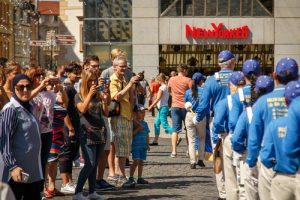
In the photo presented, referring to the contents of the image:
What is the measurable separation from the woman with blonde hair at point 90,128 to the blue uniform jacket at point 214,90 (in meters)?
1.64

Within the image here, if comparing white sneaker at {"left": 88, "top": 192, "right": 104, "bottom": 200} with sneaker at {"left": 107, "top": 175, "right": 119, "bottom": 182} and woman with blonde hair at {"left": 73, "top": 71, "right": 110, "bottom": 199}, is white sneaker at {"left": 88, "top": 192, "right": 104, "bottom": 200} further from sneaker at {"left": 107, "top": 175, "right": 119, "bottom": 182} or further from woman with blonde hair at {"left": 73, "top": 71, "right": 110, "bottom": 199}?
sneaker at {"left": 107, "top": 175, "right": 119, "bottom": 182}

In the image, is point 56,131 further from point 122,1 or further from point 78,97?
point 122,1

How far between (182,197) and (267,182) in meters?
4.52

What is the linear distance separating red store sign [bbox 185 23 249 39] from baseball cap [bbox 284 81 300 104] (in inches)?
1331

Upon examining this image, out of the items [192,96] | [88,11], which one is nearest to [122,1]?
[88,11]

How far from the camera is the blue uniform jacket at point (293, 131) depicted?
6.16 metres

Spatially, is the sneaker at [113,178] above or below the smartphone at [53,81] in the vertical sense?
below

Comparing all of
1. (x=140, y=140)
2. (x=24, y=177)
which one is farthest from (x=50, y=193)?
(x=24, y=177)

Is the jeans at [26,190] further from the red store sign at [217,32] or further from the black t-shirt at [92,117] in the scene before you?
the red store sign at [217,32]

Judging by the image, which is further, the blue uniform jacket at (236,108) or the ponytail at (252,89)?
the blue uniform jacket at (236,108)

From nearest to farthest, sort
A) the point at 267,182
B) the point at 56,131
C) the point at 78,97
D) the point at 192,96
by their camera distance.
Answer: the point at 267,182, the point at 78,97, the point at 56,131, the point at 192,96

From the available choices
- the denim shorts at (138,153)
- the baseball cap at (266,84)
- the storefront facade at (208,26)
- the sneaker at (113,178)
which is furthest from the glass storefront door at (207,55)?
the baseball cap at (266,84)

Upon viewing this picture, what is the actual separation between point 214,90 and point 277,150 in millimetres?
5206

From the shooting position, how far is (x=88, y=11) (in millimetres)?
40500
